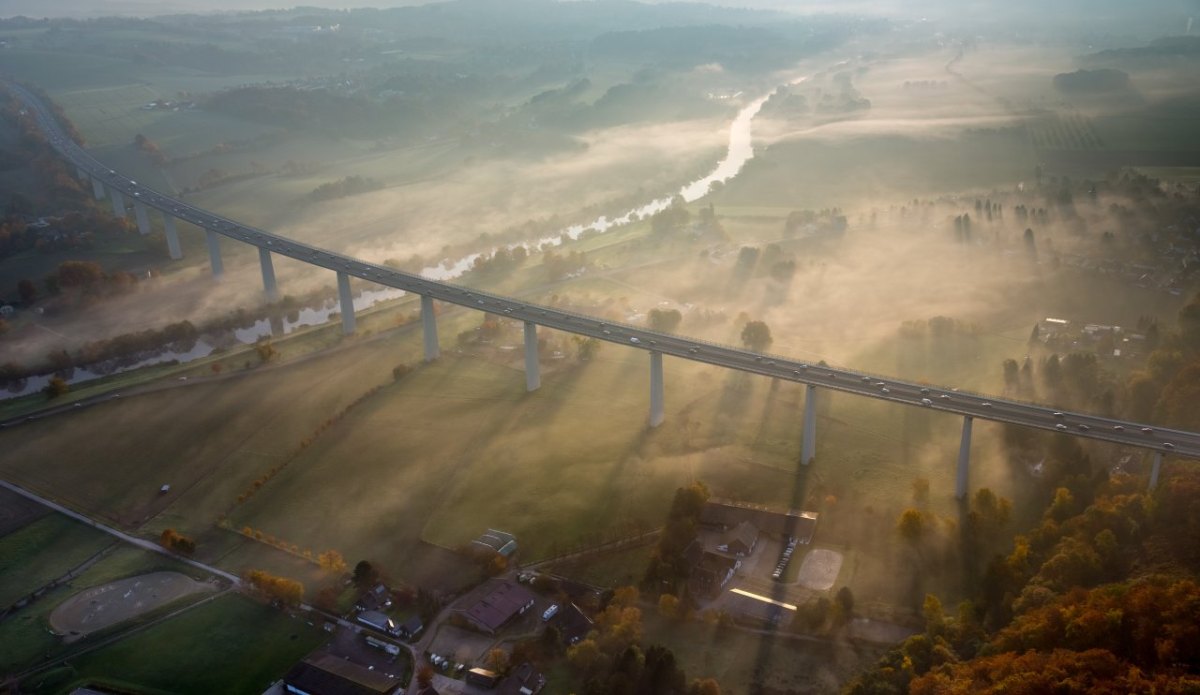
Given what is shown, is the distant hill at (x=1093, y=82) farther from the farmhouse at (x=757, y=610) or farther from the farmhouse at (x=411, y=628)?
the farmhouse at (x=411, y=628)

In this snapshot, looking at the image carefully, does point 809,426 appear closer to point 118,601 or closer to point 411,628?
point 411,628

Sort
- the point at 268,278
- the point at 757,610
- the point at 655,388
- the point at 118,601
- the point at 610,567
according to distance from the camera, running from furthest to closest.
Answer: the point at 268,278
the point at 655,388
the point at 610,567
the point at 118,601
the point at 757,610

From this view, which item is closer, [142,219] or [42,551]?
[42,551]

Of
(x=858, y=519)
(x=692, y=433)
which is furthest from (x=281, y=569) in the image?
(x=858, y=519)

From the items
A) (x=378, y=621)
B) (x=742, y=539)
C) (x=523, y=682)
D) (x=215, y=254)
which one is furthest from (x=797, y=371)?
(x=215, y=254)

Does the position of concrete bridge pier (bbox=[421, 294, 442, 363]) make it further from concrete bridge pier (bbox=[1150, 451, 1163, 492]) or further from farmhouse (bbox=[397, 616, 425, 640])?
concrete bridge pier (bbox=[1150, 451, 1163, 492])

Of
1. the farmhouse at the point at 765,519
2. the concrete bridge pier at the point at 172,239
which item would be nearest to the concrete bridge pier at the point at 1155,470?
the farmhouse at the point at 765,519
